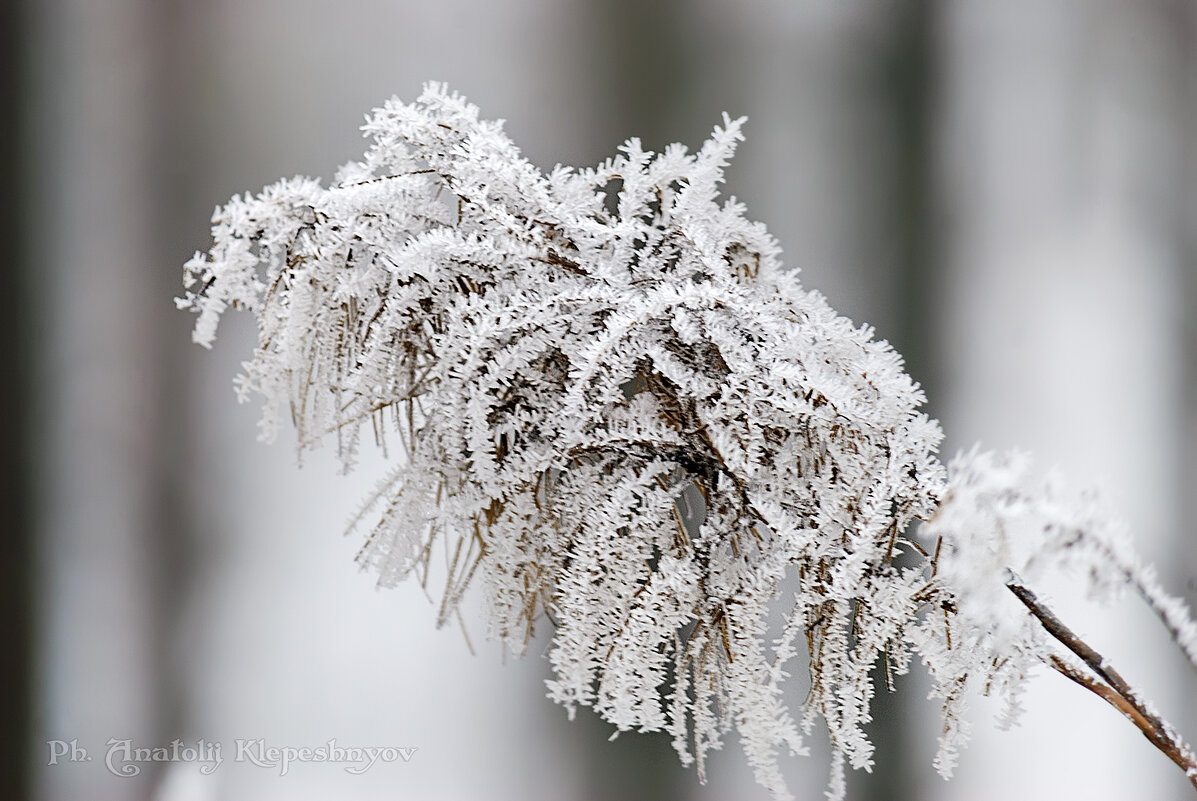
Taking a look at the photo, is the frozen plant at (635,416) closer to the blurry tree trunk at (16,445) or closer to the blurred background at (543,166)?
the blurred background at (543,166)

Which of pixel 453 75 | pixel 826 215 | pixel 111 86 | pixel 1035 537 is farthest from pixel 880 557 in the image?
pixel 111 86

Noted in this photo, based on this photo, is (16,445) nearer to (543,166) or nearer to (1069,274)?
(543,166)

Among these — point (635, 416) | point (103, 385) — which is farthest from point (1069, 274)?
point (103, 385)

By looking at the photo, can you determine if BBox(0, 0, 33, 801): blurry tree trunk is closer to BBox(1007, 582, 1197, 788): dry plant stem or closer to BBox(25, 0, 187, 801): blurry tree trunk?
BBox(25, 0, 187, 801): blurry tree trunk

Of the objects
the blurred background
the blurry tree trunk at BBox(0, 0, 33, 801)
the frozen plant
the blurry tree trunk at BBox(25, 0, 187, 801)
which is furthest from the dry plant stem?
the blurry tree trunk at BBox(0, 0, 33, 801)

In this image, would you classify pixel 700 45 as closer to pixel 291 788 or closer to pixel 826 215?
pixel 826 215

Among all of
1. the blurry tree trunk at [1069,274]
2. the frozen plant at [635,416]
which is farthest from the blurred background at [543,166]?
the frozen plant at [635,416]
